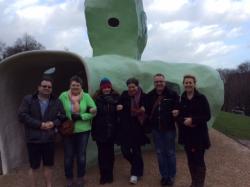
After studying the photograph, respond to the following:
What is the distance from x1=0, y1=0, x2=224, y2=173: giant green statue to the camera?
777 centimetres

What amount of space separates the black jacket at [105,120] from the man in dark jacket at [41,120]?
22.0 inches

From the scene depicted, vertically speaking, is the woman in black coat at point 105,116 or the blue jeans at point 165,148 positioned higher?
the woman in black coat at point 105,116

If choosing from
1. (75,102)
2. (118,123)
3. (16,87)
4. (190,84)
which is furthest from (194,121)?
(16,87)

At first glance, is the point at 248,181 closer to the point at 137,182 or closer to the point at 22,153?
the point at 137,182

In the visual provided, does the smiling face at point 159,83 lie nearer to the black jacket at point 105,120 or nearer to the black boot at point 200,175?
the black jacket at point 105,120

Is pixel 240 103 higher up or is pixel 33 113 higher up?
pixel 33 113

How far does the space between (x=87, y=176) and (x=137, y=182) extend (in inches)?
34.5

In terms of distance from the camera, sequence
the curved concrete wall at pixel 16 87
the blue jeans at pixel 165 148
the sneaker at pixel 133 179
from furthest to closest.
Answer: the curved concrete wall at pixel 16 87, the sneaker at pixel 133 179, the blue jeans at pixel 165 148

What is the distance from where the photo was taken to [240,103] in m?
40.8

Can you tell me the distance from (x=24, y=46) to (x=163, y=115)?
1252 inches

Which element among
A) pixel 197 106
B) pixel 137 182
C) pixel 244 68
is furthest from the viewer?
pixel 244 68

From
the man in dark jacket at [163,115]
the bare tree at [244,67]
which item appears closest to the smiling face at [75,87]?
the man in dark jacket at [163,115]

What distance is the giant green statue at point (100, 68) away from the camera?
777 centimetres

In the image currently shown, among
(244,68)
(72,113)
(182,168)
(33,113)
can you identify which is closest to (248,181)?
(182,168)
